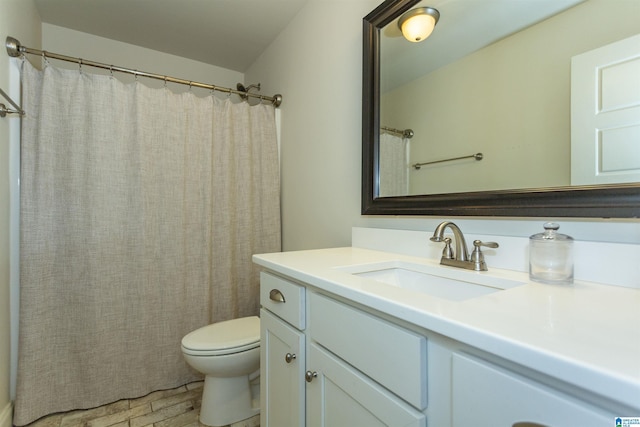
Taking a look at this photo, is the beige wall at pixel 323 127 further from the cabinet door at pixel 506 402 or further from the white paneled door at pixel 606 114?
the cabinet door at pixel 506 402

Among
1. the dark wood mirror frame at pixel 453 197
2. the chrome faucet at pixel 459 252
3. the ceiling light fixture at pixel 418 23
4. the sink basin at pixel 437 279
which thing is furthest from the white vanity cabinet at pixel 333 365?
the ceiling light fixture at pixel 418 23

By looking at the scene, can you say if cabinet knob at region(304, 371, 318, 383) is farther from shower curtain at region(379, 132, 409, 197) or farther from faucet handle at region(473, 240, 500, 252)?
shower curtain at region(379, 132, 409, 197)

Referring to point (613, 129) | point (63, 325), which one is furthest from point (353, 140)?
point (63, 325)

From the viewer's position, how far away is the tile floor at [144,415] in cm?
139

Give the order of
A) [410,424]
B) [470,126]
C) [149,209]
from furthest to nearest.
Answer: [149,209] → [470,126] → [410,424]

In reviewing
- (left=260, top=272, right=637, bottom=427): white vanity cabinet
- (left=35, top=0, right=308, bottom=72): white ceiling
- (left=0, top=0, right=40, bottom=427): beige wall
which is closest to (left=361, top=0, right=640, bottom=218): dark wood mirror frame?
(left=260, top=272, right=637, bottom=427): white vanity cabinet

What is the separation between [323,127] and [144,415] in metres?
1.80

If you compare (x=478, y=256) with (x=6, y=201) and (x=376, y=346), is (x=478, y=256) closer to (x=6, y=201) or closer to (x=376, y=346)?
(x=376, y=346)

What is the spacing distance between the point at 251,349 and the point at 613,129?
1.50 metres

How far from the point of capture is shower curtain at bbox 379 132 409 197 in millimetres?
1209

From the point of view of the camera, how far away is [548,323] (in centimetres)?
44

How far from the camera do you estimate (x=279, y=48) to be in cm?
209

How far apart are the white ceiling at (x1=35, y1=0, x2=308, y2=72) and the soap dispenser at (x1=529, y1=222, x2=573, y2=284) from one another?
184 centimetres

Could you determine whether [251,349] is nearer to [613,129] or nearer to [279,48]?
[613,129]
